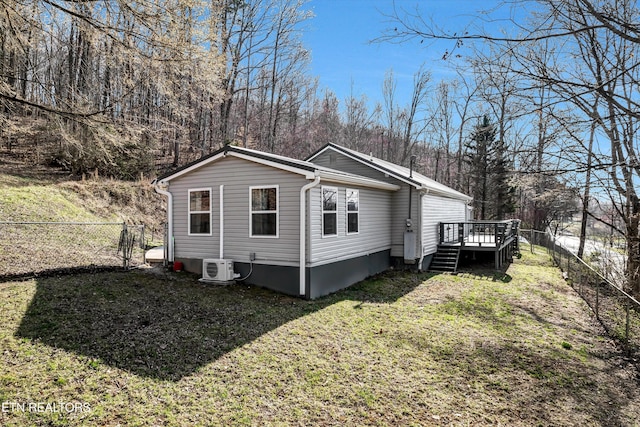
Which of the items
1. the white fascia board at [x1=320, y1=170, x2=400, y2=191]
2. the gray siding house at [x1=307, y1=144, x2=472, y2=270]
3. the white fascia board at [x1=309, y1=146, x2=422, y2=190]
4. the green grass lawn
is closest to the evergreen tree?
the gray siding house at [x1=307, y1=144, x2=472, y2=270]

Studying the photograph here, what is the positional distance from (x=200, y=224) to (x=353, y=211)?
4.11 m

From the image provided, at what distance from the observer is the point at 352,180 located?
962 centimetres

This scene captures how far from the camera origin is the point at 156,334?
566cm

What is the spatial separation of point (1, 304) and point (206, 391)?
14.4 ft

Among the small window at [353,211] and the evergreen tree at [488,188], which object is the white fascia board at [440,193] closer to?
the small window at [353,211]

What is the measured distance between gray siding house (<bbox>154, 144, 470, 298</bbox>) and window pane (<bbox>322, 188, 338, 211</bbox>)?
0.02 m

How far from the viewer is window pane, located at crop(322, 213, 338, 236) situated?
29.2 feet

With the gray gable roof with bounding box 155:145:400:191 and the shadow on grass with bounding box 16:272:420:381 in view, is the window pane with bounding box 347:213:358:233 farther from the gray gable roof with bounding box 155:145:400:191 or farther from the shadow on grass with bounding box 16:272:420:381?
the shadow on grass with bounding box 16:272:420:381

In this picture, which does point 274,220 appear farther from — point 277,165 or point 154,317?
point 154,317

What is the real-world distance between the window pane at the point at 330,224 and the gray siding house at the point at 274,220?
0.02 metres

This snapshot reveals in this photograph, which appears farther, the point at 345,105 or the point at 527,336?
the point at 345,105

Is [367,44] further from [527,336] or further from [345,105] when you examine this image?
[345,105]

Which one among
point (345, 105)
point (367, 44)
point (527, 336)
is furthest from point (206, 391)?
point (345, 105)

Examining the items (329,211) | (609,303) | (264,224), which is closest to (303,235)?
(264,224)
